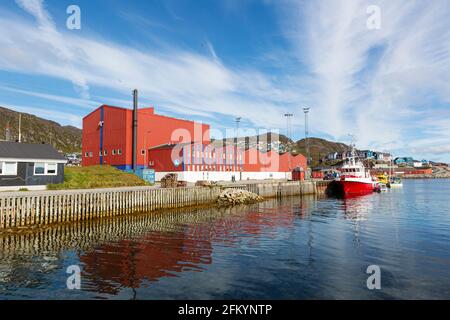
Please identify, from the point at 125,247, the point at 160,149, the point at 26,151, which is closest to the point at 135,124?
the point at 160,149

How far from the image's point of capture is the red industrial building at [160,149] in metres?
56.5

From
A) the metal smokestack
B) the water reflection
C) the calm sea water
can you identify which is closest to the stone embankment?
the water reflection

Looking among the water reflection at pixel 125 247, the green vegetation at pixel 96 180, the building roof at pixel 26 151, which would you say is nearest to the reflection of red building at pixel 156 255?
the water reflection at pixel 125 247

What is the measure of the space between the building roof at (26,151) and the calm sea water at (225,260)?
1310 centimetres

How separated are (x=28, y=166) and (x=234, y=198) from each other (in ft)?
81.3

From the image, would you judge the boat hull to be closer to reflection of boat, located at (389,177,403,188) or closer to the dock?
the dock

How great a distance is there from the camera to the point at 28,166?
30953 millimetres

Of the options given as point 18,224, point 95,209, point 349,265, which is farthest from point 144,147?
point 349,265

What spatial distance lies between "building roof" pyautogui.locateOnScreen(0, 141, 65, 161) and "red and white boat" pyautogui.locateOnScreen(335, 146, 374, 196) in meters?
51.7

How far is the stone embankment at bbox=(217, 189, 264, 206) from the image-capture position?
132 feet

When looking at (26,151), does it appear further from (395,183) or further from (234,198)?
(395,183)

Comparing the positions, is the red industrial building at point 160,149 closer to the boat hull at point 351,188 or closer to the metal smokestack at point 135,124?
the metal smokestack at point 135,124
